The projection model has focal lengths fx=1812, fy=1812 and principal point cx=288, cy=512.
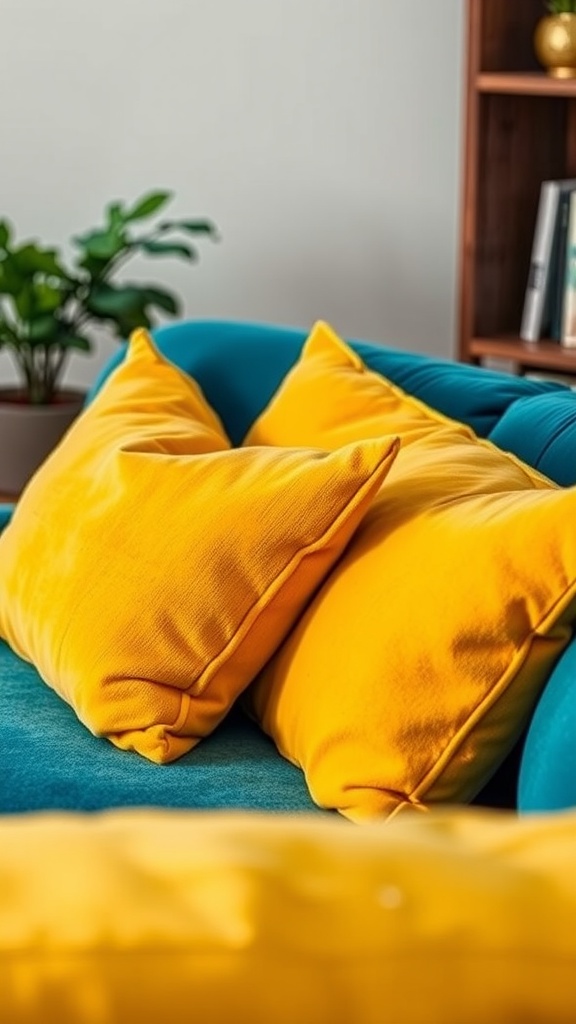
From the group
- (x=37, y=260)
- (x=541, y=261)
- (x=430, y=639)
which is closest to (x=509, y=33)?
(x=541, y=261)

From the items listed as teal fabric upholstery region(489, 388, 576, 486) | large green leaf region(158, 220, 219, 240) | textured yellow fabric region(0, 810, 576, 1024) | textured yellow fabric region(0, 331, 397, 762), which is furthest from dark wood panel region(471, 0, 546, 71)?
textured yellow fabric region(0, 810, 576, 1024)

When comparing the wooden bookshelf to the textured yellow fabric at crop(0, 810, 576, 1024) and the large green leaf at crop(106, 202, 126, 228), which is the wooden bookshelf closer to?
the large green leaf at crop(106, 202, 126, 228)

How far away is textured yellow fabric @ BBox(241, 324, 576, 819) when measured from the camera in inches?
56.8

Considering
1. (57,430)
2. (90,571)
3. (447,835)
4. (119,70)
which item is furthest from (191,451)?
(119,70)

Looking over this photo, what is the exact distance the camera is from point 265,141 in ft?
11.2

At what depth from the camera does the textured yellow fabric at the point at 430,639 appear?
56.8 inches

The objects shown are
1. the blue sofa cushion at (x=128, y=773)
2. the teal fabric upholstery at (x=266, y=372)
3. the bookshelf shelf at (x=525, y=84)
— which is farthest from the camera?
the bookshelf shelf at (x=525, y=84)

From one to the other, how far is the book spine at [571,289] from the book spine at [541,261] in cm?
3

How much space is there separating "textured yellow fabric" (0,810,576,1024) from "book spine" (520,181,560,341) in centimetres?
228

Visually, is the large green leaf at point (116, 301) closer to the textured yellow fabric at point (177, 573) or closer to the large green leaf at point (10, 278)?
the large green leaf at point (10, 278)

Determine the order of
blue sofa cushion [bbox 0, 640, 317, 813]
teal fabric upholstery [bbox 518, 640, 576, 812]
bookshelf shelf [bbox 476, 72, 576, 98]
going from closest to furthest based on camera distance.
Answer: teal fabric upholstery [bbox 518, 640, 576, 812], blue sofa cushion [bbox 0, 640, 317, 813], bookshelf shelf [bbox 476, 72, 576, 98]

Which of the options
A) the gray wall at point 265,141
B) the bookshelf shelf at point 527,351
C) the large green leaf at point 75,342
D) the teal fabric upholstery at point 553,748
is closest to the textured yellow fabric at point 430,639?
the teal fabric upholstery at point 553,748

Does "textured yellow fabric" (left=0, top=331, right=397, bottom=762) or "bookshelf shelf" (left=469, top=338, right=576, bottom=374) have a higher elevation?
"textured yellow fabric" (left=0, top=331, right=397, bottom=762)

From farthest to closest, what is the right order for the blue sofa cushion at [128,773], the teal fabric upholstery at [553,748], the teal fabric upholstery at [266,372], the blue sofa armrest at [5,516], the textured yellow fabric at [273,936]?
the blue sofa armrest at [5,516] < the teal fabric upholstery at [266,372] < the blue sofa cushion at [128,773] < the teal fabric upholstery at [553,748] < the textured yellow fabric at [273,936]
